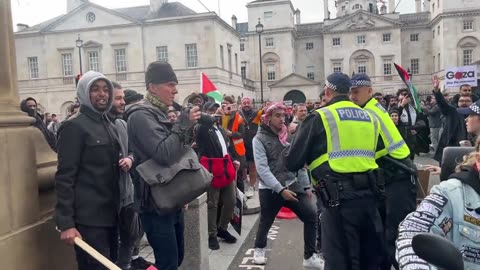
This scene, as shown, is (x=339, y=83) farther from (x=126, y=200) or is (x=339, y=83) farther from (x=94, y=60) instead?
(x=94, y=60)

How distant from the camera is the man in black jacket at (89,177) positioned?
296 cm

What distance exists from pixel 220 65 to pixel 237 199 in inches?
1668

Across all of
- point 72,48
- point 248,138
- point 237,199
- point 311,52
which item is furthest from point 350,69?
point 237,199

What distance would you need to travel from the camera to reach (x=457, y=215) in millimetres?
2234

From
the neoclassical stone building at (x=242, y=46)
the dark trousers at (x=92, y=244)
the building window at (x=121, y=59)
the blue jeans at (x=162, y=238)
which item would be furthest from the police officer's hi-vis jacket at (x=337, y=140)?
the building window at (x=121, y=59)

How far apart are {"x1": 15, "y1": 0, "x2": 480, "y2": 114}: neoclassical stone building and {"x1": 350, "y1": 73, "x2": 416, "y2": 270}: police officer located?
42091 mm

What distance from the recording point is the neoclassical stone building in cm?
4781

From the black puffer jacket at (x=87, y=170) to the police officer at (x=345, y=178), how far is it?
1.67 metres

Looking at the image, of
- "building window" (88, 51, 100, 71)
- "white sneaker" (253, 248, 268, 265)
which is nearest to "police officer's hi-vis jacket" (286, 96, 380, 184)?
"white sneaker" (253, 248, 268, 265)

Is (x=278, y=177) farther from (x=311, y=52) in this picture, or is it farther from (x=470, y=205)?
(x=311, y=52)

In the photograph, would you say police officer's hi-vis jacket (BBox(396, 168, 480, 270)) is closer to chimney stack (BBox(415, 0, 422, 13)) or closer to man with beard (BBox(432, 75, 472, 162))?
man with beard (BBox(432, 75, 472, 162))

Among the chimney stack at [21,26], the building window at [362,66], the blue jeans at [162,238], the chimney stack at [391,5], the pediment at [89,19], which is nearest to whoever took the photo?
the blue jeans at [162,238]

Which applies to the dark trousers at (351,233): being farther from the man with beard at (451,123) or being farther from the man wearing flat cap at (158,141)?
the man with beard at (451,123)

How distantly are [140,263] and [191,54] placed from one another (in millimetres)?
43870
